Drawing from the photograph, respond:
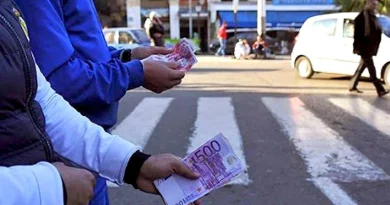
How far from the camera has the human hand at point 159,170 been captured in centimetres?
170

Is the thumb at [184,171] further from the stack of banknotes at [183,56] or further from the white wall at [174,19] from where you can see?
the white wall at [174,19]

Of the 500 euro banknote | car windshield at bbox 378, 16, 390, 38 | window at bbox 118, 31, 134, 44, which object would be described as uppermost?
the 500 euro banknote

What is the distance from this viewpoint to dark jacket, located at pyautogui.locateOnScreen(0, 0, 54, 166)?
1416 millimetres

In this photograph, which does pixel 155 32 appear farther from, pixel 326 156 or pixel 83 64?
pixel 83 64

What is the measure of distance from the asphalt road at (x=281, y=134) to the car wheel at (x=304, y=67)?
116 cm

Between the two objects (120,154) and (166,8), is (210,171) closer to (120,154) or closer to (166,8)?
(120,154)

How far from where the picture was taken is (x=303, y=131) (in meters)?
7.84

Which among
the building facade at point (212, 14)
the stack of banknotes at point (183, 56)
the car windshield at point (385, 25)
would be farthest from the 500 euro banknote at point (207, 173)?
the building facade at point (212, 14)

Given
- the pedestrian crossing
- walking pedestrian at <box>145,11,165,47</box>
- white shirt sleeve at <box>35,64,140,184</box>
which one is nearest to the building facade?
walking pedestrian at <box>145,11,165,47</box>

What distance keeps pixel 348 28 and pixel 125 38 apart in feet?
34.9

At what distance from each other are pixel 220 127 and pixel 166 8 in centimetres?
3809

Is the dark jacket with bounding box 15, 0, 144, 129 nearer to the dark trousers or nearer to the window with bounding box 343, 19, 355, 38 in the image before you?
the dark trousers

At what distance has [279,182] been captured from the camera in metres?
5.35

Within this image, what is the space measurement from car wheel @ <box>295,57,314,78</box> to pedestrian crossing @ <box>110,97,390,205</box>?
4131 mm
